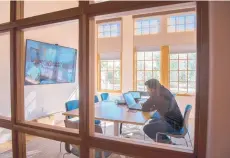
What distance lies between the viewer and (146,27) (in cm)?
583

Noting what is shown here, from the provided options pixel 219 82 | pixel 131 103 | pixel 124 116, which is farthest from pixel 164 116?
pixel 219 82

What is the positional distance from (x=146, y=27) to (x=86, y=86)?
5279 mm

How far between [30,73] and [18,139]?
2613 mm

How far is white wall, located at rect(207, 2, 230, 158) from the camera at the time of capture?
2.51ft

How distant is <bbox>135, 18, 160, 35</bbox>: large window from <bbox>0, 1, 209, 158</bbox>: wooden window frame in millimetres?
4634

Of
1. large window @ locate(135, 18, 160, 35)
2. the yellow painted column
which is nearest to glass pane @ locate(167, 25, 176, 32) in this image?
large window @ locate(135, 18, 160, 35)

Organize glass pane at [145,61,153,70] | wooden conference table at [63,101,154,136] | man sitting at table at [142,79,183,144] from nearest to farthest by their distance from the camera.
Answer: wooden conference table at [63,101,154,136] < man sitting at table at [142,79,183,144] < glass pane at [145,61,153,70]

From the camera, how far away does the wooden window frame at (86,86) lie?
770 mm

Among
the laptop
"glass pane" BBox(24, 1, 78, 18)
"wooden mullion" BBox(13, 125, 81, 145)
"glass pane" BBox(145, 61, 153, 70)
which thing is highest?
"glass pane" BBox(24, 1, 78, 18)

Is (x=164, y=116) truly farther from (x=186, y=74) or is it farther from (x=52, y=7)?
(x=52, y=7)

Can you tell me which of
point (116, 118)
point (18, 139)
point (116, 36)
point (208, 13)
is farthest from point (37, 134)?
point (116, 36)

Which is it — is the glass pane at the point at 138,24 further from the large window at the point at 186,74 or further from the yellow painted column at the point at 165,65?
the large window at the point at 186,74

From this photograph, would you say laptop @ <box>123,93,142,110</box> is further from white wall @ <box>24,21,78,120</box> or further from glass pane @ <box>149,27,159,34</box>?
glass pane @ <box>149,27,159,34</box>

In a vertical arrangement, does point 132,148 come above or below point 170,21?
below
